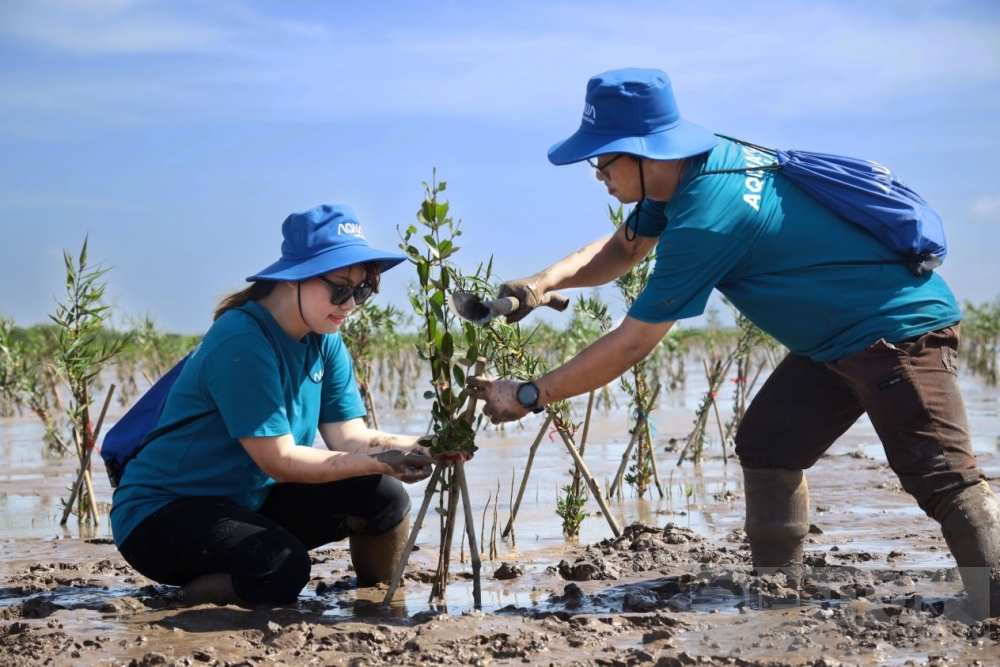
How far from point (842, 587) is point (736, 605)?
0.46 meters

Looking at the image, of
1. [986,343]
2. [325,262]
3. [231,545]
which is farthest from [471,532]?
[986,343]

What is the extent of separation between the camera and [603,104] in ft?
12.4

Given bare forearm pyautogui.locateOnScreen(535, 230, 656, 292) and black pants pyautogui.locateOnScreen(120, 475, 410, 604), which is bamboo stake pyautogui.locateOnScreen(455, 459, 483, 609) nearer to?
black pants pyautogui.locateOnScreen(120, 475, 410, 604)

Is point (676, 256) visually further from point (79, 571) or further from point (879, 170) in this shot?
point (79, 571)

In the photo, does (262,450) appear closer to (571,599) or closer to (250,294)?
(250,294)

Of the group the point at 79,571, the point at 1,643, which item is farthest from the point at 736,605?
the point at 79,571

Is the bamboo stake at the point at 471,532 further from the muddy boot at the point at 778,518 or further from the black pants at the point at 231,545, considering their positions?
the muddy boot at the point at 778,518

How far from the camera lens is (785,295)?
375cm

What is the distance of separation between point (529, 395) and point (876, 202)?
136 cm

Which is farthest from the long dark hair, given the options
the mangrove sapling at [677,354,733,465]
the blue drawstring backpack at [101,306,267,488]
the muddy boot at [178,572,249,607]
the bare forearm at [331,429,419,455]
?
A: the mangrove sapling at [677,354,733,465]

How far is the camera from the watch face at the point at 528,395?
Answer: 3736 mm

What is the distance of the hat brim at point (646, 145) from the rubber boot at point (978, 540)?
1.45m

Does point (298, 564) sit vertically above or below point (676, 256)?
below

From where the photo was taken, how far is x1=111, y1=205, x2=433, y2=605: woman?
4.01m
